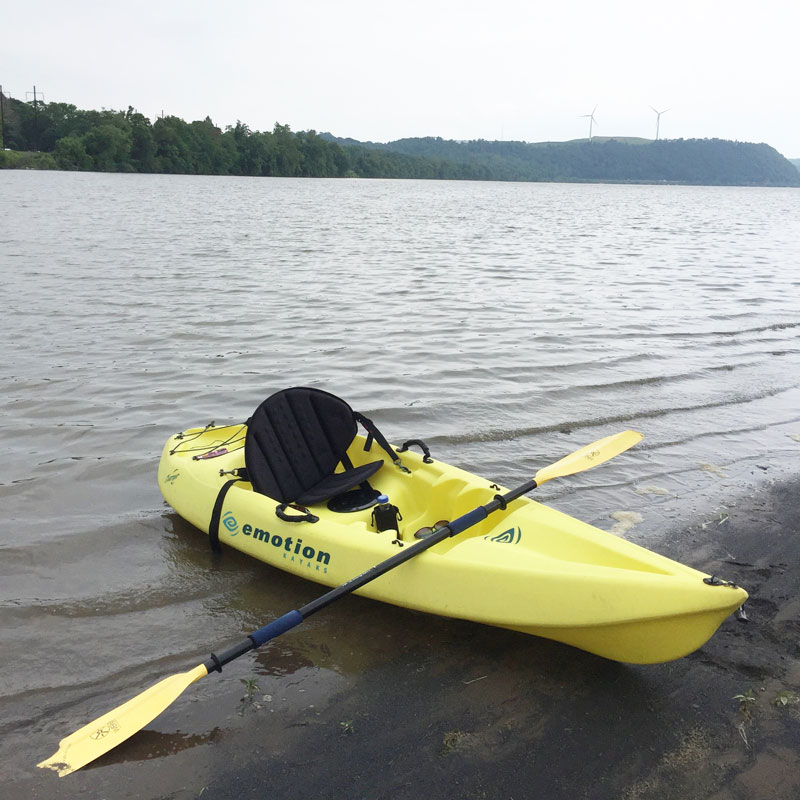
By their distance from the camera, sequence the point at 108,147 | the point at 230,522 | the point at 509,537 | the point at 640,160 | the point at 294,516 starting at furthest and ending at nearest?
the point at 640,160, the point at 108,147, the point at 230,522, the point at 294,516, the point at 509,537

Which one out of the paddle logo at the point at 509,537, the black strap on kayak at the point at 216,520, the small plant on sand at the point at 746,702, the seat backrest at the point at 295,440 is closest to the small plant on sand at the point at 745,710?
the small plant on sand at the point at 746,702

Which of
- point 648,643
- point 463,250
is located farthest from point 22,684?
point 463,250

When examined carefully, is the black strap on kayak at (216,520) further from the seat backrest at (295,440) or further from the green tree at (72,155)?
the green tree at (72,155)

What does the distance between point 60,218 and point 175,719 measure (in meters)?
24.5

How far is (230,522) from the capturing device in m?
4.52

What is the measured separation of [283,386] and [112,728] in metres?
5.27

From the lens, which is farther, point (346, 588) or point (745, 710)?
point (346, 588)

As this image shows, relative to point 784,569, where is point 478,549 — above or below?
above

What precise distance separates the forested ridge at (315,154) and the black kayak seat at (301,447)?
79.6 metres

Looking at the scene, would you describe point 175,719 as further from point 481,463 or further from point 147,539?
point 481,463

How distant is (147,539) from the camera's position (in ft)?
16.3

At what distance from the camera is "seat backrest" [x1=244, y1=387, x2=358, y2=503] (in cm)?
463

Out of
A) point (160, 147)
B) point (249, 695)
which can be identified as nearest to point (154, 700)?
point (249, 695)

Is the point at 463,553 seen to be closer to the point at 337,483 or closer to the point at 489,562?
the point at 489,562
